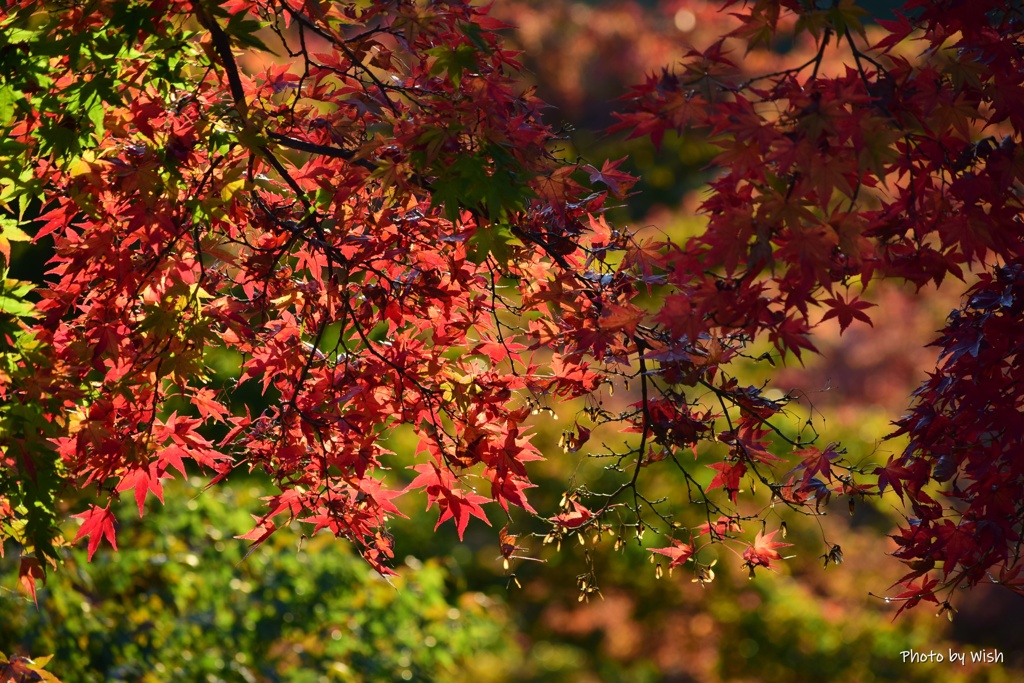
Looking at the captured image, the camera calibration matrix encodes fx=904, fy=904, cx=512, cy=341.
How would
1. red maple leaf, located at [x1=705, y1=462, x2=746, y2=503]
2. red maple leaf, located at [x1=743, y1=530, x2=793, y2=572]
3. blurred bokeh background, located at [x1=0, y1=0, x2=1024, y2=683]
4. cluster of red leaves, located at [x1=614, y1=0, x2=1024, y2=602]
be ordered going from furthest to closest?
blurred bokeh background, located at [x1=0, y1=0, x2=1024, y2=683] < red maple leaf, located at [x1=743, y1=530, x2=793, y2=572] < red maple leaf, located at [x1=705, y1=462, x2=746, y2=503] < cluster of red leaves, located at [x1=614, y1=0, x2=1024, y2=602]

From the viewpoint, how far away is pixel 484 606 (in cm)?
453

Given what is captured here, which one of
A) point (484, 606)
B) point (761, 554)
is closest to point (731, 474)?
point (761, 554)

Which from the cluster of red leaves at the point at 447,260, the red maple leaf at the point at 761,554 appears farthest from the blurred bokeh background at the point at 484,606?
the red maple leaf at the point at 761,554

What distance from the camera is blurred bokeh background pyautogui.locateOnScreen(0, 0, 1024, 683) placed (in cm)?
357

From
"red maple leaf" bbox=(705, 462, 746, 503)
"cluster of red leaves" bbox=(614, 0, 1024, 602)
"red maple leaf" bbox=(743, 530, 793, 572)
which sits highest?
"cluster of red leaves" bbox=(614, 0, 1024, 602)

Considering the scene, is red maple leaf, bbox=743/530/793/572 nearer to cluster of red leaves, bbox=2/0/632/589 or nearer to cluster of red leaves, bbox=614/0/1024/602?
cluster of red leaves, bbox=614/0/1024/602

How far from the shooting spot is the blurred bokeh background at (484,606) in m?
3.57

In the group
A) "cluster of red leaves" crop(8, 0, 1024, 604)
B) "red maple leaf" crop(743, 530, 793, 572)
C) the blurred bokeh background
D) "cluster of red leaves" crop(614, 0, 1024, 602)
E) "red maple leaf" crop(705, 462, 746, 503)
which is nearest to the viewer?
"cluster of red leaves" crop(614, 0, 1024, 602)

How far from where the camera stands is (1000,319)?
1.92 m

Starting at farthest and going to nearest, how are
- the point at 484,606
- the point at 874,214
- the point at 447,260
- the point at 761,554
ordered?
the point at 484,606 → the point at 761,554 → the point at 447,260 → the point at 874,214

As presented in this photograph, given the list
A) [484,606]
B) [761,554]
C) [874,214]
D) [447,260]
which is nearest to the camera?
[874,214]

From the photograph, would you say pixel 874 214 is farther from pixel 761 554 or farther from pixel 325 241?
pixel 325 241

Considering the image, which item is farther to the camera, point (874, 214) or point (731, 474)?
point (731, 474)

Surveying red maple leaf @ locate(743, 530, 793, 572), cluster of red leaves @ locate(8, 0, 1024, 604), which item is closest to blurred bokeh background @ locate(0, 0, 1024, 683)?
cluster of red leaves @ locate(8, 0, 1024, 604)
